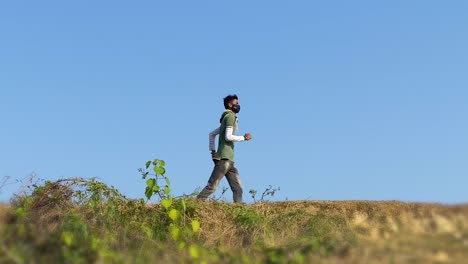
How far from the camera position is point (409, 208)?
14.4 meters

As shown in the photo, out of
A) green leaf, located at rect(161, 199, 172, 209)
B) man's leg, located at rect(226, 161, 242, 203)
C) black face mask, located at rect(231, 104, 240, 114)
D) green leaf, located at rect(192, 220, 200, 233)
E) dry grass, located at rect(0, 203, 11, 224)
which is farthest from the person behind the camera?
black face mask, located at rect(231, 104, 240, 114)

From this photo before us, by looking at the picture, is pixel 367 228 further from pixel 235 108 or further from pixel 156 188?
pixel 235 108

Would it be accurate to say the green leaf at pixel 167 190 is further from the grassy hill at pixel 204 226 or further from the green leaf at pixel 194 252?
the green leaf at pixel 194 252

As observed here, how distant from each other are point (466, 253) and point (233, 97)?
819 cm

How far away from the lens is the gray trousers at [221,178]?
13.5 m

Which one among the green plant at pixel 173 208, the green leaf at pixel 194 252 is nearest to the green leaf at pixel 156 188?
the green plant at pixel 173 208

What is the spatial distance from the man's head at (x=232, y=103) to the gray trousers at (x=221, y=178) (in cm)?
118

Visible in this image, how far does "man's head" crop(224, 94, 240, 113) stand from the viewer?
1391cm

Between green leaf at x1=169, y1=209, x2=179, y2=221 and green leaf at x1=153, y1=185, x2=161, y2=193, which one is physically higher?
green leaf at x1=153, y1=185, x2=161, y2=193

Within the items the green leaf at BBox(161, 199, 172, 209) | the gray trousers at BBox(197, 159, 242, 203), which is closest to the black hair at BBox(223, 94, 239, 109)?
the gray trousers at BBox(197, 159, 242, 203)

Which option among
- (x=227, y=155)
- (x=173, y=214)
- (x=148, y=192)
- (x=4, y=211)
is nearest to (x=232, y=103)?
(x=227, y=155)

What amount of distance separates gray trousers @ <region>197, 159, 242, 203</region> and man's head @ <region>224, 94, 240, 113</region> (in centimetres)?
118

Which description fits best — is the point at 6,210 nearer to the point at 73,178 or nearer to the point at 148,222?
the point at 73,178

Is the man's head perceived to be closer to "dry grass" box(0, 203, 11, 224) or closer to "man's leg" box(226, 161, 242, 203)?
"man's leg" box(226, 161, 242, 203)
